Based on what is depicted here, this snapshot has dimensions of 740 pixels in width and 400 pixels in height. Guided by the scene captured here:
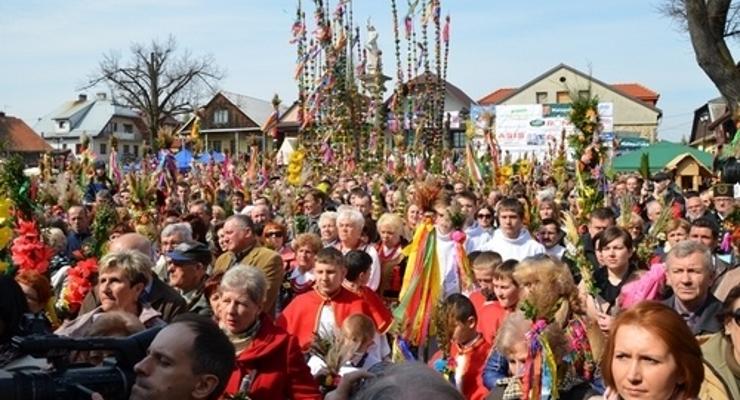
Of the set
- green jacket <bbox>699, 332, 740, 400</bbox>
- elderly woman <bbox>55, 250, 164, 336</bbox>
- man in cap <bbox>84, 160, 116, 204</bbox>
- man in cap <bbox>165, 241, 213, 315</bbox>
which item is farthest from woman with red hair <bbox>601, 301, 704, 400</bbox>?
man in cap <bbox>84, 160, 116, 204</bbox>

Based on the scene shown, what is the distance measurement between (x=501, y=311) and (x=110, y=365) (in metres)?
3.88

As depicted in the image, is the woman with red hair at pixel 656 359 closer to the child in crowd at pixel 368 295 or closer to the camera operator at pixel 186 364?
the camera operator at pixel 186 364

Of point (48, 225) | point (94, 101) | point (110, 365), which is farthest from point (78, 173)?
point (94, 101)

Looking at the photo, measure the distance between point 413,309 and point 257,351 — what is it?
106 inches

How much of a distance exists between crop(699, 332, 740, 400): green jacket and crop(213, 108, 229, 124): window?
270 ft

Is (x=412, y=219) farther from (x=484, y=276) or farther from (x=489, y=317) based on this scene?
(x=489, y=317)

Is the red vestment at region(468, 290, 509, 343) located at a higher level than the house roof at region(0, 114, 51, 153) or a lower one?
lower

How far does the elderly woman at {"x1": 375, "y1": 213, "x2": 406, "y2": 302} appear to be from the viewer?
858 cm

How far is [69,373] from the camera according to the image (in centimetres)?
234

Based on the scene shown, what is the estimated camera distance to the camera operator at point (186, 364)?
2.76 meters

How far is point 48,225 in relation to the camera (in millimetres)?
9031

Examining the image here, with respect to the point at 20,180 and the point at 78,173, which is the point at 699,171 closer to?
the point at 78,173

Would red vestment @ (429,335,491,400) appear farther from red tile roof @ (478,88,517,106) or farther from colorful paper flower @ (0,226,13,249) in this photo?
red tile roof @ (478,88,517,106)

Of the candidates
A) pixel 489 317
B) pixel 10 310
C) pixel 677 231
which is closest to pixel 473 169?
pixel 677 231
